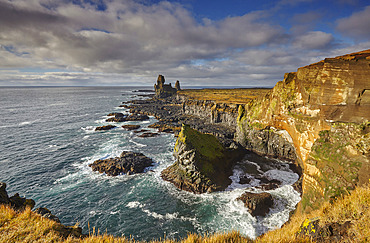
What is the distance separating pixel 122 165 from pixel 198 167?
617 inches

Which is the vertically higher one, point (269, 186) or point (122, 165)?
point (269, 186)

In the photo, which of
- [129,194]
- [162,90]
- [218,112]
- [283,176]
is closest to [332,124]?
[283,176]

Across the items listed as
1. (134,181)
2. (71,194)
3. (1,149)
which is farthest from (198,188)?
(1,149)

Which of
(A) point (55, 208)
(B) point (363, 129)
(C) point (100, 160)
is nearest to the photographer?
(B) point (363, 129)

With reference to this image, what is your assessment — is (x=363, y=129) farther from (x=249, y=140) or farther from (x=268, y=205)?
(x=249, y=140)

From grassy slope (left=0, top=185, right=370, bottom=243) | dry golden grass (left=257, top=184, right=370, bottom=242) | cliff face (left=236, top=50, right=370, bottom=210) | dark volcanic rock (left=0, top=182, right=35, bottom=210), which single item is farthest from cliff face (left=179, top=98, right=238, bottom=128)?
dark volcanic rock (left=0, top=182, right=35, bottom=210)

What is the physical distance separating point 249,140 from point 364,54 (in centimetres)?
2785

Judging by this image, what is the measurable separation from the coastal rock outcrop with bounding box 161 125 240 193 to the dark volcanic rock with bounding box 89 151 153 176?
16.9 feet

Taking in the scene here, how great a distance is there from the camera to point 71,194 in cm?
2470

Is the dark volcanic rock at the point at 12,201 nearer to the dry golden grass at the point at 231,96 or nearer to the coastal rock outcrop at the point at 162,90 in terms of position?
the dry golden grass at the point at 231,96

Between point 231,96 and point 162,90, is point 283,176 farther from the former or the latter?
point 162,90

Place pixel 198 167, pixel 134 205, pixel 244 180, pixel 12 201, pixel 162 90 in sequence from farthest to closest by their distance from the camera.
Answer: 1. pixel 162 90
2. pixel 244 180
3. pixel 198 167
4. pixel 134 205
5. pixel 12 201

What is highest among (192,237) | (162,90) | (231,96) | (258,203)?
(162,90)

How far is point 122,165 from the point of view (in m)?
30.7
